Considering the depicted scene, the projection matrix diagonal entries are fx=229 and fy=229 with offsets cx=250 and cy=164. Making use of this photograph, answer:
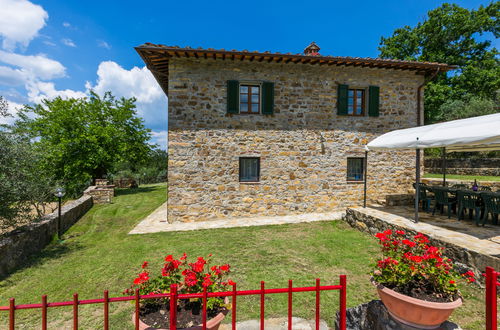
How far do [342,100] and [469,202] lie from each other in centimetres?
518

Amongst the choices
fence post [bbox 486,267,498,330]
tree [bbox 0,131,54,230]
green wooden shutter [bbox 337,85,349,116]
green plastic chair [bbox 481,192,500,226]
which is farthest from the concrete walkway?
fence post [bbox 486,267,498,330]

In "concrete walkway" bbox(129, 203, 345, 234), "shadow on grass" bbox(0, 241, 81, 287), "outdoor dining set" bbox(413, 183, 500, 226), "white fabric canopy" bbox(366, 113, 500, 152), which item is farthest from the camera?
"concrete walkway" bbox(129, 203, 345, 234)

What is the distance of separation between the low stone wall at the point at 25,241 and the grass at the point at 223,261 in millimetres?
252

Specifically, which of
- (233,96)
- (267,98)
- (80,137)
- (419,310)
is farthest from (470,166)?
(80,137)

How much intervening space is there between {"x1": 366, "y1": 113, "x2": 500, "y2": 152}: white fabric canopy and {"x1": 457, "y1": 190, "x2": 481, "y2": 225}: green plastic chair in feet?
4.35

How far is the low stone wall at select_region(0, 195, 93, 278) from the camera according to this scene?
482cm

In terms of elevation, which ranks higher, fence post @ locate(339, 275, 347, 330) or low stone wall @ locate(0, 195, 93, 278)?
fence post @ locate(339, 275, 347, 330)

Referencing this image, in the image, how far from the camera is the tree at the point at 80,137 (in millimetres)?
15539

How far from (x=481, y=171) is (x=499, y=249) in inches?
556

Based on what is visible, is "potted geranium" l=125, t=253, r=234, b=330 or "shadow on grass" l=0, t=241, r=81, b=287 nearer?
"potted geranium" l=125, t=253, r=234, b=330

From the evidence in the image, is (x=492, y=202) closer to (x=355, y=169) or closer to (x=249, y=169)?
(x=355, y=169)

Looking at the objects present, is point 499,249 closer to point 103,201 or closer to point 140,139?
point 103,201

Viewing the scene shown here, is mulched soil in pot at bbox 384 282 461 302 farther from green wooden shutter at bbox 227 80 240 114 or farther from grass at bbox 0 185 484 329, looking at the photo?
green wooden shutter at bbox 227 80 240 114

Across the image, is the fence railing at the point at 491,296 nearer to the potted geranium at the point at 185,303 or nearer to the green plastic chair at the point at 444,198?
the potted geranium at the point at 185,303
